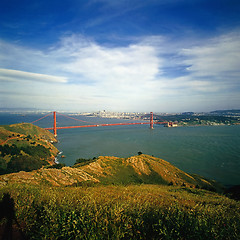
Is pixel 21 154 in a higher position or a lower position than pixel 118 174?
lower

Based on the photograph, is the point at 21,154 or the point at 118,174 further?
the point at 21,154

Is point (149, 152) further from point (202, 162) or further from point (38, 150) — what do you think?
point (38, 150)

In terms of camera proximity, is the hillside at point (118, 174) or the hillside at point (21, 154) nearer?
the hillside at point (118, 174)

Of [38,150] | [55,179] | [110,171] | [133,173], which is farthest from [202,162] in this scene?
[38,150]

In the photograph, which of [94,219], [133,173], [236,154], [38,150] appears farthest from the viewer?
[236,154]

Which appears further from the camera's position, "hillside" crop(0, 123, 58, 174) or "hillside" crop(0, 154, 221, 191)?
"hillside" crop(0, 123, 58, 174)

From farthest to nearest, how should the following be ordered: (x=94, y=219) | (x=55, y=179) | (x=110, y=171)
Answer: (x=110, y=171)
(x=55, y=179)
(x=94, y=219)

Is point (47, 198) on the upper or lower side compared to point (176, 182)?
upper

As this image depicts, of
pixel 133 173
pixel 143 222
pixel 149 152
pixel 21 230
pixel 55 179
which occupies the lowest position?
pixel 149 152
